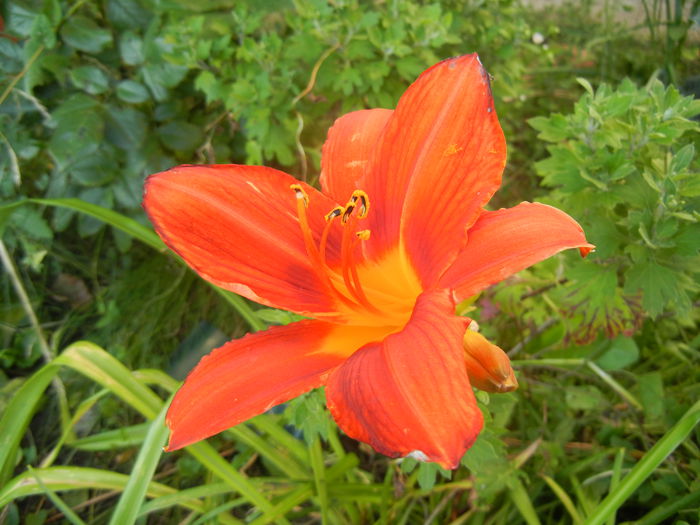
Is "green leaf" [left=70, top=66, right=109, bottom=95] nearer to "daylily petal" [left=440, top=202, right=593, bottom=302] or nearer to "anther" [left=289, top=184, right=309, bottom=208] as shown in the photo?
"anther" [left=289, top=184, right=309, bottom=208]

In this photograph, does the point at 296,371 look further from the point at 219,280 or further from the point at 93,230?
the point at 93,230

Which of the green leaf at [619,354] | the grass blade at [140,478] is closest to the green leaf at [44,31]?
the grass blade at [140,478]

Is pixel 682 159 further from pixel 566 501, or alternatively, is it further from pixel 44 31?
pixel 44 31

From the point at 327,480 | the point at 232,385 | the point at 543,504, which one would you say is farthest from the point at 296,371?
the point at 543,504

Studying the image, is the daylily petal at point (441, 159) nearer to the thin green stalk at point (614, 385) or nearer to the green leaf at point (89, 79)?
the thin green stalk at point (614, 385)

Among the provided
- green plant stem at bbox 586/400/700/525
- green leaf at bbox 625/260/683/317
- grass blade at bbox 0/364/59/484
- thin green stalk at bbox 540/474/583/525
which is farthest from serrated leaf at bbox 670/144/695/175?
grass blade at bbox 0/364/59/484
